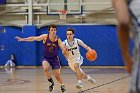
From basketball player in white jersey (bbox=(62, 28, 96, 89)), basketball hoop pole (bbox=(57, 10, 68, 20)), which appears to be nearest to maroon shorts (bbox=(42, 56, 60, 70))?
basketball player in white jersey (bbox=(62, 28, 96, 89))

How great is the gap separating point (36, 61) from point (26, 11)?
2.70m

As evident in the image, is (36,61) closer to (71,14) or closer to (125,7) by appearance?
(71,14)

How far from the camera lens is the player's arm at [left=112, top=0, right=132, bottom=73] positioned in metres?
1.88

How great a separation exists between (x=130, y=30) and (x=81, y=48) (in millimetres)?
16826

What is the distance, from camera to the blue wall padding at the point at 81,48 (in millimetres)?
18547

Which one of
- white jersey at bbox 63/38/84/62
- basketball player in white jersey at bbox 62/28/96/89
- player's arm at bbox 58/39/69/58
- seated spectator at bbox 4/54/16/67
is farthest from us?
seated spectator at bbox 4/54/16/67

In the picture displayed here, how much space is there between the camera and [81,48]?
1875 centimetres

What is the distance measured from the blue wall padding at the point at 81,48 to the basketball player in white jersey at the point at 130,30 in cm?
1660

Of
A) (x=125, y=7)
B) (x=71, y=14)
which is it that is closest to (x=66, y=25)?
(x=71, y=14)

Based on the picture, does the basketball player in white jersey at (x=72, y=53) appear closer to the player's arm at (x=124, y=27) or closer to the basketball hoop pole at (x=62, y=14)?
the player's arm at (x=124, y=27)

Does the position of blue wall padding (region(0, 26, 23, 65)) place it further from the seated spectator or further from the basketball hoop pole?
the basketball hoop pole

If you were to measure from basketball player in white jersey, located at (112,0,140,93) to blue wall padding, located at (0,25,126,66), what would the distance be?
1660 centimetres

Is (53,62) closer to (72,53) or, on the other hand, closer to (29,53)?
(72,53)

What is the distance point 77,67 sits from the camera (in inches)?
374
